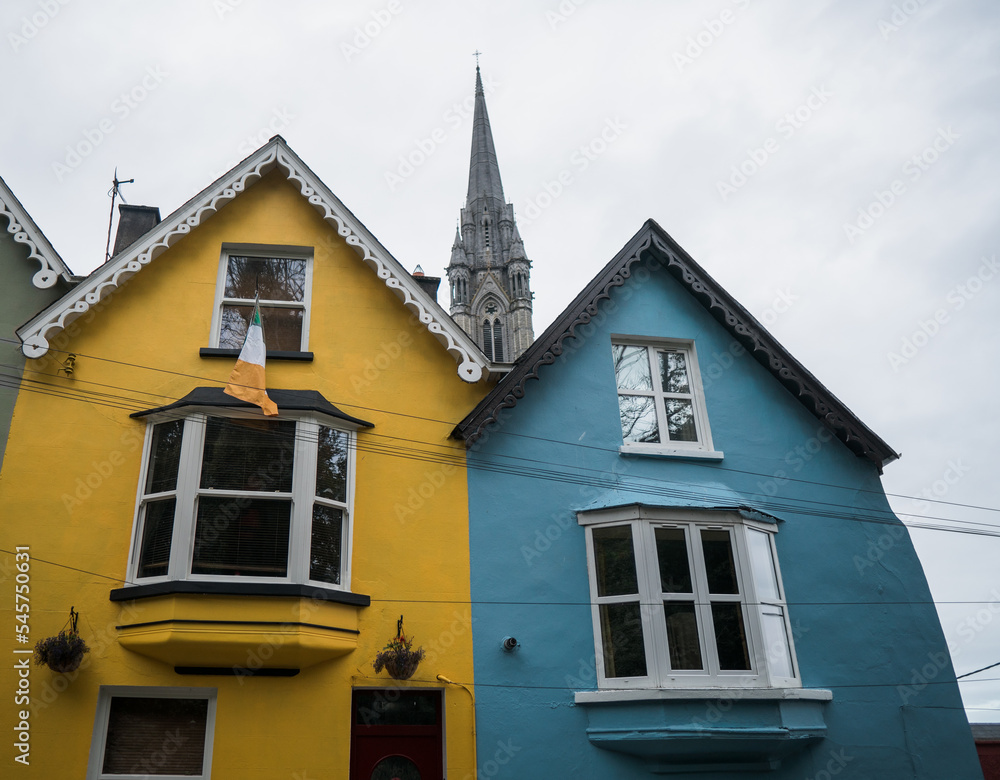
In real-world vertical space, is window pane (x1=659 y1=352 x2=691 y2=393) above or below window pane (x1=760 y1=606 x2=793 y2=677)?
above

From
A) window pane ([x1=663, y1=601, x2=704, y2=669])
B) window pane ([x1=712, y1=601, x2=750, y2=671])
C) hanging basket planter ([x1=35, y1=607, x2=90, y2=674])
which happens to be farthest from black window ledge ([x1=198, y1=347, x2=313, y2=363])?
window pane ([x1=712, y1=601, x2=750, y2=671])

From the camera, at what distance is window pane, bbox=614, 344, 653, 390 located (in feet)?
38.8

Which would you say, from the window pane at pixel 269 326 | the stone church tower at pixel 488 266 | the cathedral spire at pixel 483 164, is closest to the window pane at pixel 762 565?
the window pane at pixel 269 326

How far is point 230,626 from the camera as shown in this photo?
28.5ft

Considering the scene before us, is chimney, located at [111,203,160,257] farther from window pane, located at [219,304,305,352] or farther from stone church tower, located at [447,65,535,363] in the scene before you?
stone church tower, located at [447,65,535,363]

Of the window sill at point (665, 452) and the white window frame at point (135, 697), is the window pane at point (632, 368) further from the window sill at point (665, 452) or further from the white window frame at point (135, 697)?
the white window frame at point (135, 697)

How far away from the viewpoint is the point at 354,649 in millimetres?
9250

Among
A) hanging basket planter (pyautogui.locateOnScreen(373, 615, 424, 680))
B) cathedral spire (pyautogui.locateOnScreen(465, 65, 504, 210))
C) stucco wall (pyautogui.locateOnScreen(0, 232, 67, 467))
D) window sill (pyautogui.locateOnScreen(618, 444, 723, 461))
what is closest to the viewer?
hanging basket planter (pyautogui.locateOnScreen(373, 615, 424, 680))

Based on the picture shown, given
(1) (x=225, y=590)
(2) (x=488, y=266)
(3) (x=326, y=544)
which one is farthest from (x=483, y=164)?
(1) (x=225, y=590)

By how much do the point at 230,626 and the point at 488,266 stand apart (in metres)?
59.7

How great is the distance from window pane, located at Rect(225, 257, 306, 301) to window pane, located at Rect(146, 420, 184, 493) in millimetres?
2200

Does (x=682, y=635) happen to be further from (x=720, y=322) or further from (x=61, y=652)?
(x=61, y=652)

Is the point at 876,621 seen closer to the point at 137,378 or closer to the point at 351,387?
the point at 351,387

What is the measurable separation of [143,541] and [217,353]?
254cm
